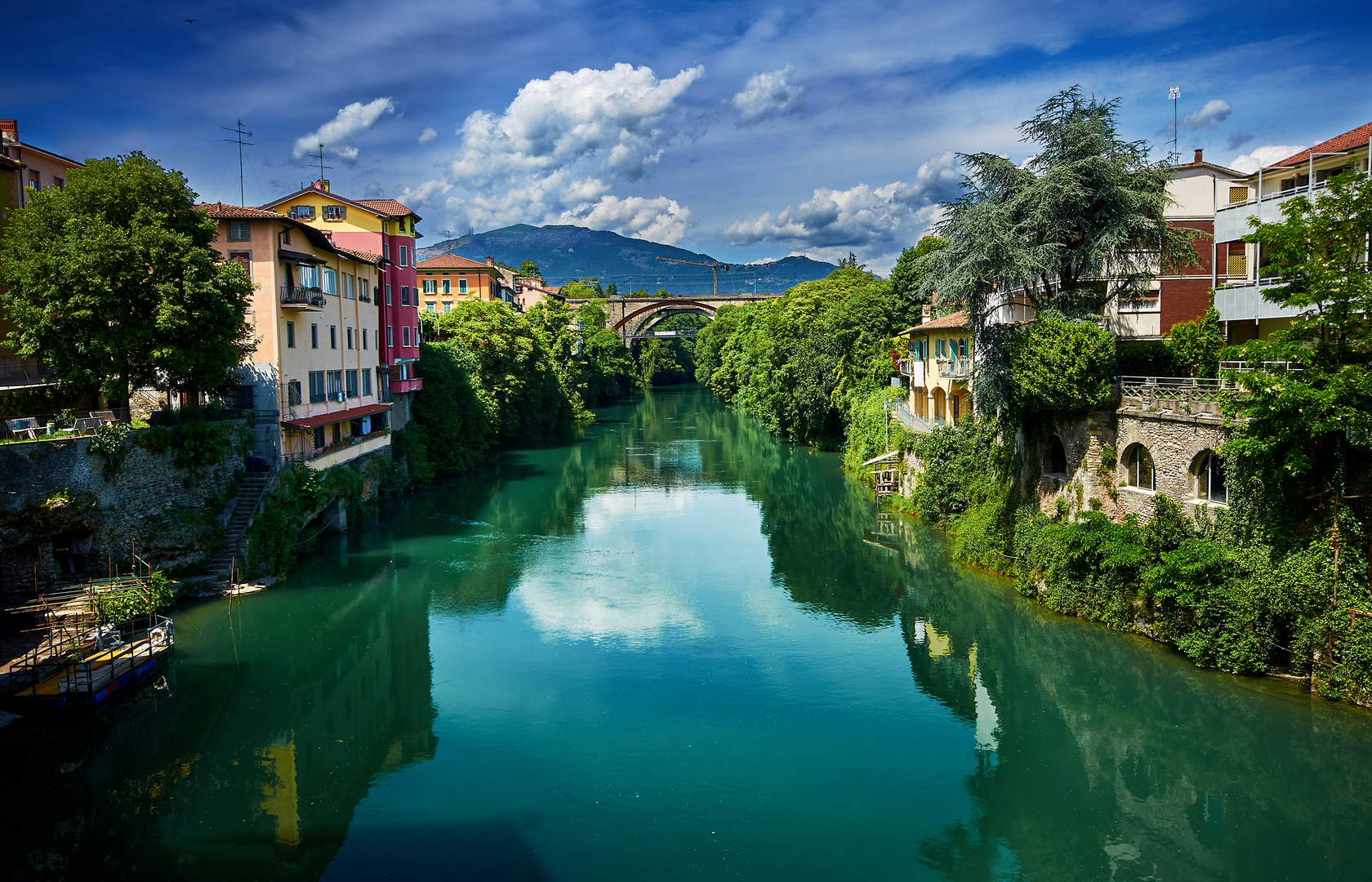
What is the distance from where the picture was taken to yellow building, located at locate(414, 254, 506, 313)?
82.1 meters

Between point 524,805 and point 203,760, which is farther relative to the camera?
point 203,760

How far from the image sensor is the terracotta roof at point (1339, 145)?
80.2 ft

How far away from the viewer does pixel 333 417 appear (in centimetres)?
3728

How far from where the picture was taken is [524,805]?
16.4 metres

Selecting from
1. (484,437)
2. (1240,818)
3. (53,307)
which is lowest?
(1240,818)

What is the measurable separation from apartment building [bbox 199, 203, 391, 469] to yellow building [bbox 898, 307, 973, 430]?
88.5ft

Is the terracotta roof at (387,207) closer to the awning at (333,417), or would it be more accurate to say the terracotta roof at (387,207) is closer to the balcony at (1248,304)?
the awning at (333,417)

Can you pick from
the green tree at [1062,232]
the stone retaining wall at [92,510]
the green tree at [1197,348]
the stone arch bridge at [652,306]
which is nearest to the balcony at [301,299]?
the stone retaining wall at [92,510]

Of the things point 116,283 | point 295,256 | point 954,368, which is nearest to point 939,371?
point 954,368

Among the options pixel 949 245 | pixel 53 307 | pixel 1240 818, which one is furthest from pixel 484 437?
pixel 1240 818

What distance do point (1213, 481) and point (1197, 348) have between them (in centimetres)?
558

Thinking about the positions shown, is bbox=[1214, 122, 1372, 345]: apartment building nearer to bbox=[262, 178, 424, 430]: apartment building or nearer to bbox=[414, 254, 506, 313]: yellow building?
bbox=[262, 178, 424, 430]: apartment building

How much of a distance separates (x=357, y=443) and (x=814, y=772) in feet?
98.0

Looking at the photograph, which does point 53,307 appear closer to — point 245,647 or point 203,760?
point 245,647
